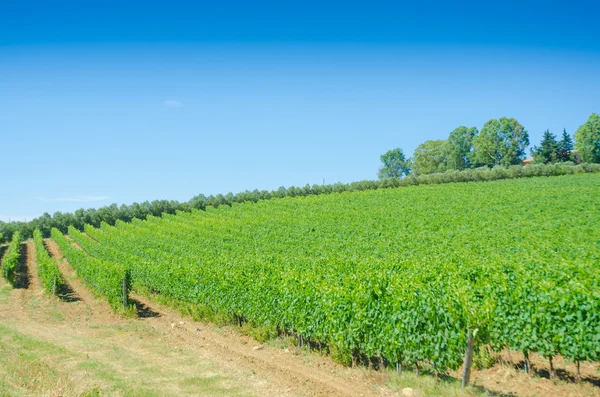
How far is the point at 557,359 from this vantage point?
12500 mm

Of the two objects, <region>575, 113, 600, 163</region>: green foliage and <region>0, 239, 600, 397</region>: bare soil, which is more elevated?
<region>575, 113, 600, 163</region>: green foliage

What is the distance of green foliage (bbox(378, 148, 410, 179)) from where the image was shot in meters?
146

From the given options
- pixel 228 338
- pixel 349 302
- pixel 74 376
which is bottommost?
pixel 228 338

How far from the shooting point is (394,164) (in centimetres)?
14675

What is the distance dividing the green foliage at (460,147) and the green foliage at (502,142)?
878 centimetres

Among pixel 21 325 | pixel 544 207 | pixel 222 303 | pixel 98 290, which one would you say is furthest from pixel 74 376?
pixel 544 207

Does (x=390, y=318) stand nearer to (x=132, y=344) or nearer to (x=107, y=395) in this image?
(x=107, y=395)

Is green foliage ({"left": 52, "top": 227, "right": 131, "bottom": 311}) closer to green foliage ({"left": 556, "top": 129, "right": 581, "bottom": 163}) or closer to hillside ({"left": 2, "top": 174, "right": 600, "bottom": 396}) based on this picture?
hillside ({"left": 2, "top": 174, "right": 600, "bottom": 396})

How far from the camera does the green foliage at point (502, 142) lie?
110 m

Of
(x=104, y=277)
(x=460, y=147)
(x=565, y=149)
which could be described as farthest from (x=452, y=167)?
(x=104, y=277)

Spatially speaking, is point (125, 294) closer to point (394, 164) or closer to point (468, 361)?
point (468, 361)

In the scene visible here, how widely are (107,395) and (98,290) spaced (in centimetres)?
2011

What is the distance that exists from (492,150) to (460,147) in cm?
1285

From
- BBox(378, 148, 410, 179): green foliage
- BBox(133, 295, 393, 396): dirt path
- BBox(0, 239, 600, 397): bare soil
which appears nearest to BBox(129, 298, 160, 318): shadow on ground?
BBox(0, 239, 600, 397): bare soil
